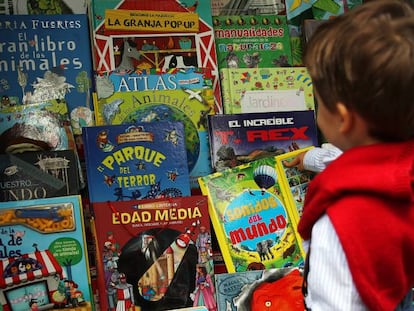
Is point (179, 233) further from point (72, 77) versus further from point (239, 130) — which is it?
point (72, 77)

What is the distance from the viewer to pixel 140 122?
133cm

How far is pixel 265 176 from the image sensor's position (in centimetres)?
136

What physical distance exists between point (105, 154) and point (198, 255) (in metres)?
0.32

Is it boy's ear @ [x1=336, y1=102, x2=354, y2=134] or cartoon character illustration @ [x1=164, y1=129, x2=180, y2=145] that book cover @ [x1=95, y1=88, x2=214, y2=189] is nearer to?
cartoon character illustration @ [x1=164, y1=129, x2=180, y2=145]

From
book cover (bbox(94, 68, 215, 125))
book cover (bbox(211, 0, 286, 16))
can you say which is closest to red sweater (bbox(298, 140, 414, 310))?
book cover (bbox(94, 68, 215, 125))

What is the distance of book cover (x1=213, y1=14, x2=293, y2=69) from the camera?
4.88 feet

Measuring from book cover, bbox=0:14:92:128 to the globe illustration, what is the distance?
137 mm

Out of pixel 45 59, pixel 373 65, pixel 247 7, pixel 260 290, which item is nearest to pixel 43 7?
pixel 45 59

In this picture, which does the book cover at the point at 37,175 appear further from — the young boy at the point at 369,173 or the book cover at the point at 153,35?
the young boy at the point at 369,173

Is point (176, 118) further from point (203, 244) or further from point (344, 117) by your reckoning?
point (344, 117)

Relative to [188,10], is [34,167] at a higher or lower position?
lower

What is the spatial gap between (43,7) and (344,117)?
39.4 inches

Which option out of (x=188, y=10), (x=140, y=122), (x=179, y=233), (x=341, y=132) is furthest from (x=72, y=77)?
(x=341, y=132)

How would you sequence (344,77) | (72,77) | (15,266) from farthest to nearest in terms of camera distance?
(72,77)
(15,266)
(344,77)
